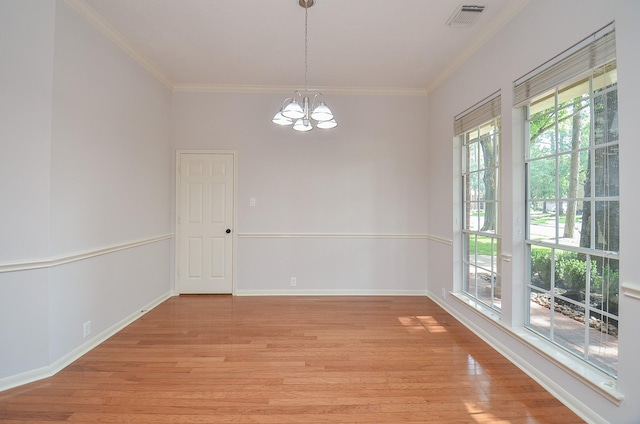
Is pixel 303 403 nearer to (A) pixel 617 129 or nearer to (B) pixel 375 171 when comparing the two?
(A) pixel 617 129

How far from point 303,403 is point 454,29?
3.45m

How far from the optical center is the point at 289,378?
7.43ft

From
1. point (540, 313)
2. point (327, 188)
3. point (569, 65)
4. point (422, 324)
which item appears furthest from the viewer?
point (327, 188)

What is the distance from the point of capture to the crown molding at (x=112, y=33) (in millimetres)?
2530

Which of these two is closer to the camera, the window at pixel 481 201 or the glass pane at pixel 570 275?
the glass pane at pixel 570 275

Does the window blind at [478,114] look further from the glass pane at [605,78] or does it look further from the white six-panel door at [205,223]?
the white six-panel door at [205,223]

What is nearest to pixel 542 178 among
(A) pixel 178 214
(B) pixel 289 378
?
(B) pixel 289 378

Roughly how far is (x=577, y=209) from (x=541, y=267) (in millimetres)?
571

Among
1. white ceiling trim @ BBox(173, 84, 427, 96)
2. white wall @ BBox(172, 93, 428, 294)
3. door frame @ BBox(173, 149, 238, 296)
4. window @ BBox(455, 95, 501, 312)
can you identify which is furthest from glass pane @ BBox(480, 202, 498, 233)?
door frame @ BBox(173, 149, 238, 296)

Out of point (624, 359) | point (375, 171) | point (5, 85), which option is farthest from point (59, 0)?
point (624, 359)

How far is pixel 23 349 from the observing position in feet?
7.18

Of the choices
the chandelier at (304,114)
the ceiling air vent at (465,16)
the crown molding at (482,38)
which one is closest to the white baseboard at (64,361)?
the chandelier at (304,114)

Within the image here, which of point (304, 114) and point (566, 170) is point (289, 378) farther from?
point (566, 170)

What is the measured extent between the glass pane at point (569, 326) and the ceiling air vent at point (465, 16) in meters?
2.46
